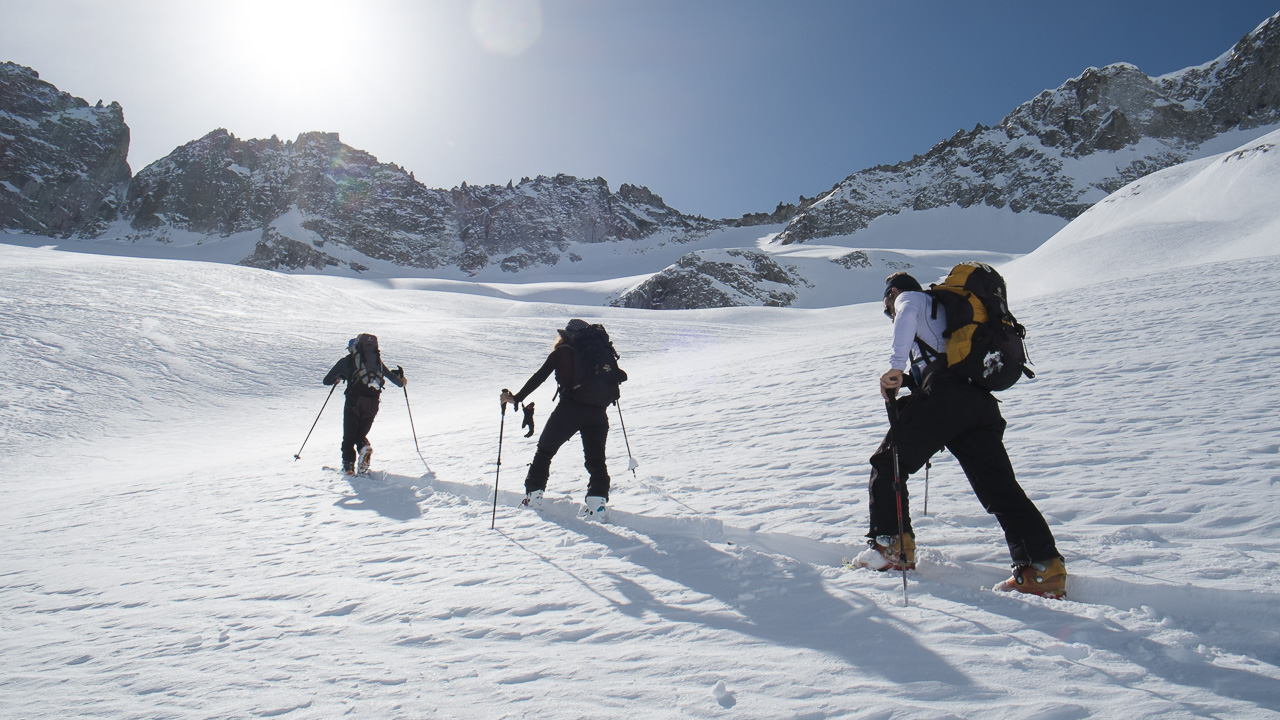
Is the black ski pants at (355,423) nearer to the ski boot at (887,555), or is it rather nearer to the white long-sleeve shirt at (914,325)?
the ski boot at (887,555)

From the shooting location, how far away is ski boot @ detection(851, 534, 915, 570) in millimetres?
3350

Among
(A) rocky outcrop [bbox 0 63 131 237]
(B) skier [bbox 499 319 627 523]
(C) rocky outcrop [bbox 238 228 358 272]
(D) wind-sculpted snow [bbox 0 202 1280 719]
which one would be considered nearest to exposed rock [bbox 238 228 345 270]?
(C) rocky outcrop [bbox 238 228 358 272]

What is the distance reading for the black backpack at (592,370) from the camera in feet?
16.6

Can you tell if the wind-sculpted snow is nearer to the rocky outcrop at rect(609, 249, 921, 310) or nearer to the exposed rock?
the rocky outcrop at rect(609, 249, 921, 310)

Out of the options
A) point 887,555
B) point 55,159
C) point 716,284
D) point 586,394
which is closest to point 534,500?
point 586,394

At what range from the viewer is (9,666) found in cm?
284

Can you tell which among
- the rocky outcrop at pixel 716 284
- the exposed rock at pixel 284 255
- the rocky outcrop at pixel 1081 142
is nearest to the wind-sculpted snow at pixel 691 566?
the rocky outcrop at pixel 716 284

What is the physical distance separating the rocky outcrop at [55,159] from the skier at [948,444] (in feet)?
505

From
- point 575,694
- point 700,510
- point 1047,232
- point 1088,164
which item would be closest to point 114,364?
point 700,510

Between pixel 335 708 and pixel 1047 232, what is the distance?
111 meters

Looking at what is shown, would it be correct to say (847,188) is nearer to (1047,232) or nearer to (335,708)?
(1047,232)

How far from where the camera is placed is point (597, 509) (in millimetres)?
5020

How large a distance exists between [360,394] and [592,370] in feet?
13.9

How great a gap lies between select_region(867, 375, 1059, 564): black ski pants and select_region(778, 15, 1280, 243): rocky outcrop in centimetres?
11139
